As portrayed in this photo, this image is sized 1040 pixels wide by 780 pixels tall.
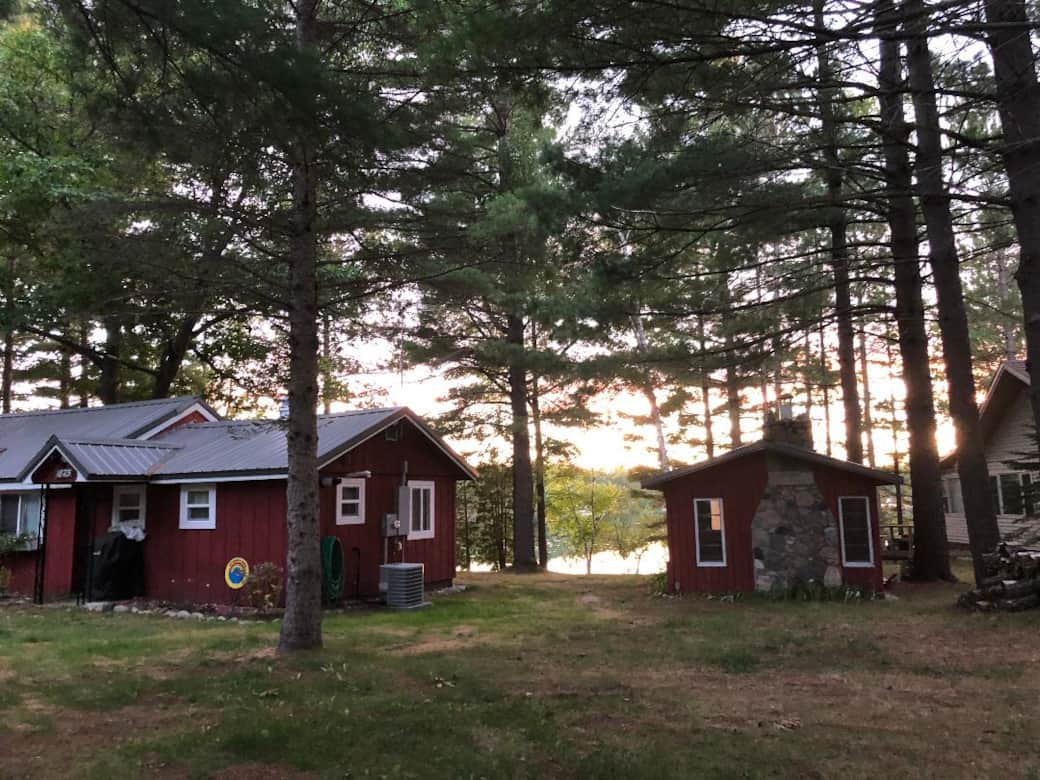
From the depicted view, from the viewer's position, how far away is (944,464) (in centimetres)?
2025

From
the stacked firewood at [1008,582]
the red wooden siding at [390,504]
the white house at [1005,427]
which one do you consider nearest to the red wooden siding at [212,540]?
the red wooden siding at [390,504]

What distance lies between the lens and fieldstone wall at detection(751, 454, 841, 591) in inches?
462

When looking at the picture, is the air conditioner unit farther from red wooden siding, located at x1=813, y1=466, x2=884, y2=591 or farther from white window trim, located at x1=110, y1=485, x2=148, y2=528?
red wooden siding, located at x1=813, y1=466, x2=884, y2=591

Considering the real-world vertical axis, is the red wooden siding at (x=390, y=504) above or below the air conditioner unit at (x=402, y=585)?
above

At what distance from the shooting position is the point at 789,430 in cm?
1234

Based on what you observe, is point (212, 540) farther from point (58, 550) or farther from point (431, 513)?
point (431, 513)

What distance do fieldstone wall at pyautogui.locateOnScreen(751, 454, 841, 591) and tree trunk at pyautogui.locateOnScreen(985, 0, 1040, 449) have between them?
5.44 m

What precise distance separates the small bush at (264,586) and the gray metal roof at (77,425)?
513 cm

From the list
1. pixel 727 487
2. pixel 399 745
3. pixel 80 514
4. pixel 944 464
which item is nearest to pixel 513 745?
pixel 399 745

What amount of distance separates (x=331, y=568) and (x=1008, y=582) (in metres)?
9.40

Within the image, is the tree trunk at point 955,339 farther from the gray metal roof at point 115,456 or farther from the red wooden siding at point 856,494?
the gray metal roof at point 115,456

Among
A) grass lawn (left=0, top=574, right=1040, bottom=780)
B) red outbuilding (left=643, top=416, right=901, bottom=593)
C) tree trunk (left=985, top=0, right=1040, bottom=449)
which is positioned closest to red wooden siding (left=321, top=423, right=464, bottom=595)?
grass lawn (left=0, top=574, right=1040, bottom=780)

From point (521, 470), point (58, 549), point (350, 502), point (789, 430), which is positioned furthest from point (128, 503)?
point (789, 430)

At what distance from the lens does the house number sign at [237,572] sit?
11.8 m
